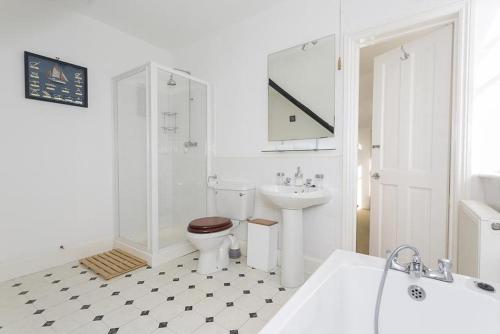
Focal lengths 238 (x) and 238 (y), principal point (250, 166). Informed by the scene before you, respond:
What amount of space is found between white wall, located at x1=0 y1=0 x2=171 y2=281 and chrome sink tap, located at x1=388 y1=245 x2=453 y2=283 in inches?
114

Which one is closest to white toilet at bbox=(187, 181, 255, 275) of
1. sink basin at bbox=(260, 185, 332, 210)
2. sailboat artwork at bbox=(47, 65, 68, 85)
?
sink basin at bbox=(260, 185, 332, 210)

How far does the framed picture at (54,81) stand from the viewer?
7.23 ft

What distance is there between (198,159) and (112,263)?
1.40 meters

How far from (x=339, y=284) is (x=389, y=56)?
2.07 m

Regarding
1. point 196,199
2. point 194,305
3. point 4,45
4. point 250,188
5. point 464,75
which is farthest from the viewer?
point 196,199

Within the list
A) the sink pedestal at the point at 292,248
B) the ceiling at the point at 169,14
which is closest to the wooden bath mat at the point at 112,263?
the sink pedestal at the point at 292,248

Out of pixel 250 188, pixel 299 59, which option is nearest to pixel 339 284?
pixel 250 188

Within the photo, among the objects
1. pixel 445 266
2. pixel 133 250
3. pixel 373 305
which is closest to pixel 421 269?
pixel 445 266

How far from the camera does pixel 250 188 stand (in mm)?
2531

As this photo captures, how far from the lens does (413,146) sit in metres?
2.02

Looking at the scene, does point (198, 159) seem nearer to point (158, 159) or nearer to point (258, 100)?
point (158, 159)

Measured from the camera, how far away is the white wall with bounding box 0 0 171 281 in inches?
83.6

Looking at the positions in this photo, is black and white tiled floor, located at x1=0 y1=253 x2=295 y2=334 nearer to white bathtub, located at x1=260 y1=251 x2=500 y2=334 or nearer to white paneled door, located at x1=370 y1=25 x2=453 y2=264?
white bathtub, located at x1=260 y1=251 x2=500 y2=334

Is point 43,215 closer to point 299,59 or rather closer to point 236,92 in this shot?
point 236,92
